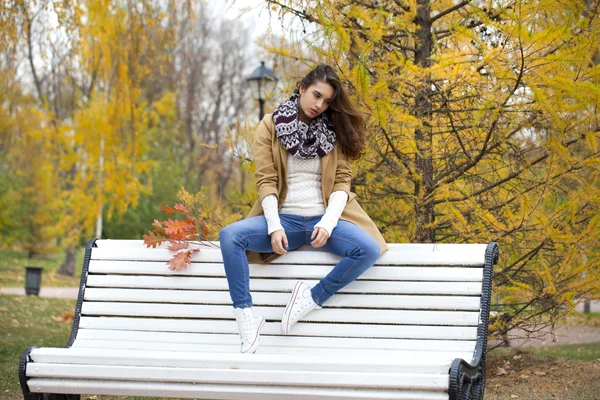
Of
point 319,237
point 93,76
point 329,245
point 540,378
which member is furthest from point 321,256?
point 93,76

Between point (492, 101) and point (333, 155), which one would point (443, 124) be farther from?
point (333, 155)

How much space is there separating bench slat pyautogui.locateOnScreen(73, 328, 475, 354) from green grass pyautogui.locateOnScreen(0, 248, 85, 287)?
665 inches

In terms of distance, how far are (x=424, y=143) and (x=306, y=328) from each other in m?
1.75

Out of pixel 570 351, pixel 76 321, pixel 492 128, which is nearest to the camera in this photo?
pixel 76 321

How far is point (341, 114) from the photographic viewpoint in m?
4.02

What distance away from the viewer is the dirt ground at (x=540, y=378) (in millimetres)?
4871

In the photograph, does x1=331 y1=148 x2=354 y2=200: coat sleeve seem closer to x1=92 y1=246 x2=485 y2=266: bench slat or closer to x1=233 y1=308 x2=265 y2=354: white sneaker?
x1=92 y1=246 x2=485 y2=266: bench slat

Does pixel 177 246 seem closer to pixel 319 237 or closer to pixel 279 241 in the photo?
pixel 279 241

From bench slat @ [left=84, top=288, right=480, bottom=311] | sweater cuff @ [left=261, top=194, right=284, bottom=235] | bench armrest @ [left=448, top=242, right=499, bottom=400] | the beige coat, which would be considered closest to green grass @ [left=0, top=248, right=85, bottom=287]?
bench slat @ [left=84, top=288, right=480, bottom=311]

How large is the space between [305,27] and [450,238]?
1869mm

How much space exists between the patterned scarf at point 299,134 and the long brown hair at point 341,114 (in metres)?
0.07

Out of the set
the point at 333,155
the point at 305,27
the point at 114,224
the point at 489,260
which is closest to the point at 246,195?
the point at 305,27

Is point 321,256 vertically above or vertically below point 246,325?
above

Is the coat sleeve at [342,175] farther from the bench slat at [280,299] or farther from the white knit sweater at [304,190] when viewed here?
the bench slat at [280,299]
